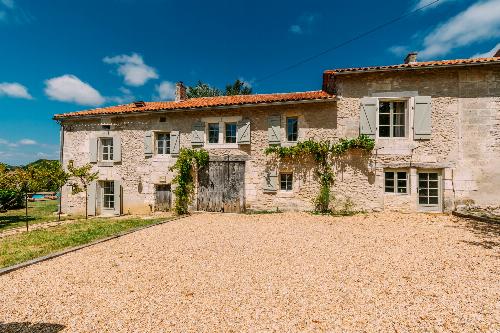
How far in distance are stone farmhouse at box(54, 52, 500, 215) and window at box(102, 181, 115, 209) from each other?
1.07ft

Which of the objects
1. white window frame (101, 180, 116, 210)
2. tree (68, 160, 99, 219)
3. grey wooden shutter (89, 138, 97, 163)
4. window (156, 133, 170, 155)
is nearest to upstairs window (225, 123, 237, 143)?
window (156, 133, 170, 155)

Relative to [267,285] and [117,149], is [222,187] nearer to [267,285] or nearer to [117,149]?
[117,149]

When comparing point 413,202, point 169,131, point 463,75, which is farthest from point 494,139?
point 169,131

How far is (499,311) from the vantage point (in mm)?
2762

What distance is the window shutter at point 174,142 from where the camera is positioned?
1118 cm

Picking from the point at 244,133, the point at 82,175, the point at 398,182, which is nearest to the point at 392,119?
the point at 398,182

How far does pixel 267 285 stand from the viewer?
3525 mm

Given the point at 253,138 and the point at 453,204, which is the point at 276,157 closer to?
the point at 253,138

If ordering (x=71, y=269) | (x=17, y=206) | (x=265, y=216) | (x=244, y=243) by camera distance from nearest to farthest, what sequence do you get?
1. (x=71, y=269)
2. (x=244, y=243)
3. (x=265, y=216)
4. (x=17, y=206)

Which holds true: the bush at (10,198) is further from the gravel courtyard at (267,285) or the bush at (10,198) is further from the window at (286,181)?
the window at (286,181)

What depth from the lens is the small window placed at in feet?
36.0

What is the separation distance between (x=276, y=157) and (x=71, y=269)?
747 centimetres

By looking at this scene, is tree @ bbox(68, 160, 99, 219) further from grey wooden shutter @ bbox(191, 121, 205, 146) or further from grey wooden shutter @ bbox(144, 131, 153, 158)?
grey wooden shutter @ bbox(191, 121, 205, 146)

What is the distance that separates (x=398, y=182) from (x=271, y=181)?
4772 millimetres
